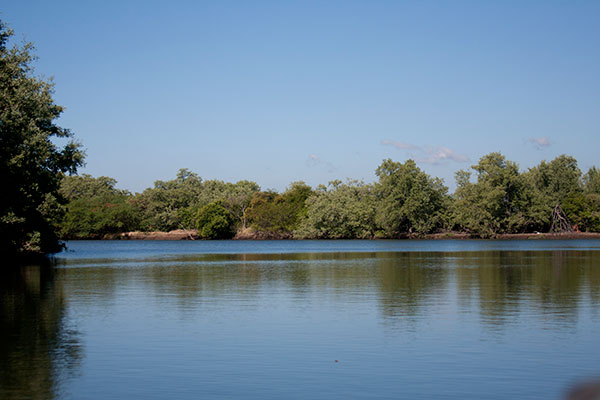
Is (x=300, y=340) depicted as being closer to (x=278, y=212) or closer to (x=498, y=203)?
(x=498, y=203)

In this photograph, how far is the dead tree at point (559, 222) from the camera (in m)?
108

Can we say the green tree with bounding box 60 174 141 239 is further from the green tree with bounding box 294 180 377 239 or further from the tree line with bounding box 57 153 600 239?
the green tree with bounding box 294 180 377 239

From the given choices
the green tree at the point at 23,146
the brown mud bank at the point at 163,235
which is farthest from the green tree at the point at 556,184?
the green tree at the point at 23,146

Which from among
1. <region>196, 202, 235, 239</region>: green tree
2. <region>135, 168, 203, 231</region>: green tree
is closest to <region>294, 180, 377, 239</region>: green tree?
<region>196, 202, 235, 239</region>: green tree

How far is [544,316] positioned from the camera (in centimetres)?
1753

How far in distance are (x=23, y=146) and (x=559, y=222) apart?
310ft

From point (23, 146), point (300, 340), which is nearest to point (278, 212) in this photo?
point (23, 146)

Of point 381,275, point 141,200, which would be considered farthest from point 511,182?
point 381,275

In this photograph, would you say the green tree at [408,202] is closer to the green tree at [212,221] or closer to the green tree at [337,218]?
the green tree at [337,218]

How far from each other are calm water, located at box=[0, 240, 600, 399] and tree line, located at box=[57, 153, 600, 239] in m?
80.8

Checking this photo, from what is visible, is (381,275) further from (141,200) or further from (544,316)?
(141,200)

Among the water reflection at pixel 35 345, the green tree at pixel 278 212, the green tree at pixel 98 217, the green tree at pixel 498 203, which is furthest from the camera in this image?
the green tree at pixel 278 212

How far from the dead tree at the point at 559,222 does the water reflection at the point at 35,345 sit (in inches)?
3825

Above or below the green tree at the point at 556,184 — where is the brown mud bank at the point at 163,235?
below
